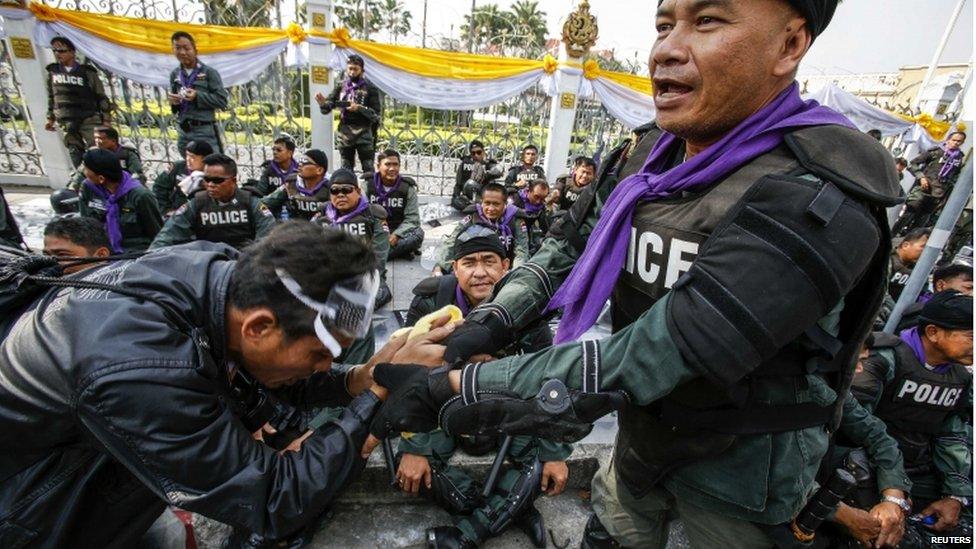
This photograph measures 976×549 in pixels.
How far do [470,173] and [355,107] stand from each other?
2.57 m

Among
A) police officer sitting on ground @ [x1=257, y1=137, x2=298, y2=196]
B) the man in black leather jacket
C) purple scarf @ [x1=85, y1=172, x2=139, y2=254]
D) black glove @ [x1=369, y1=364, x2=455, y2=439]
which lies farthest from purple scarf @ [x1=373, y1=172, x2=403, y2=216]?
black glove @ [x1=369, y1=364, x2=455, y2=439]

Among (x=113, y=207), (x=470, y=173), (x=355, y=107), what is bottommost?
(x=470, y=173)

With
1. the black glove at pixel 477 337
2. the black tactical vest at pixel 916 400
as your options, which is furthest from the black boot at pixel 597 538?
the black tactical vest at pixel 916 400

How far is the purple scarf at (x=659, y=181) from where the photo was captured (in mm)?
1244

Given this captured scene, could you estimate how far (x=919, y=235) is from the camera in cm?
500

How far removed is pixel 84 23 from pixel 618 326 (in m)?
9.67

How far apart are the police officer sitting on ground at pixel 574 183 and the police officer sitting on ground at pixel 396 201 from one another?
244cm

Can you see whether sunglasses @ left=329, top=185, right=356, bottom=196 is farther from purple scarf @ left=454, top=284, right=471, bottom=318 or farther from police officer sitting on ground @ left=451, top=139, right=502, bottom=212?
police officer sitting on ground @ left=451, top=139, right=502, bottom=212

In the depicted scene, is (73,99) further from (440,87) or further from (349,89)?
(440,87)

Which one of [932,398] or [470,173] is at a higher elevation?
[932,398]

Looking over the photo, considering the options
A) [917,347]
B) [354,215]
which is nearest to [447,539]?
[917,347]

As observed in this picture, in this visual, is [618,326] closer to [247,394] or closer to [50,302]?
[247,394]

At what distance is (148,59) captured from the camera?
7.84 m

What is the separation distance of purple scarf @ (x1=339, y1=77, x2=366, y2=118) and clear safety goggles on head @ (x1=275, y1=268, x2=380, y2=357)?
7572mm
